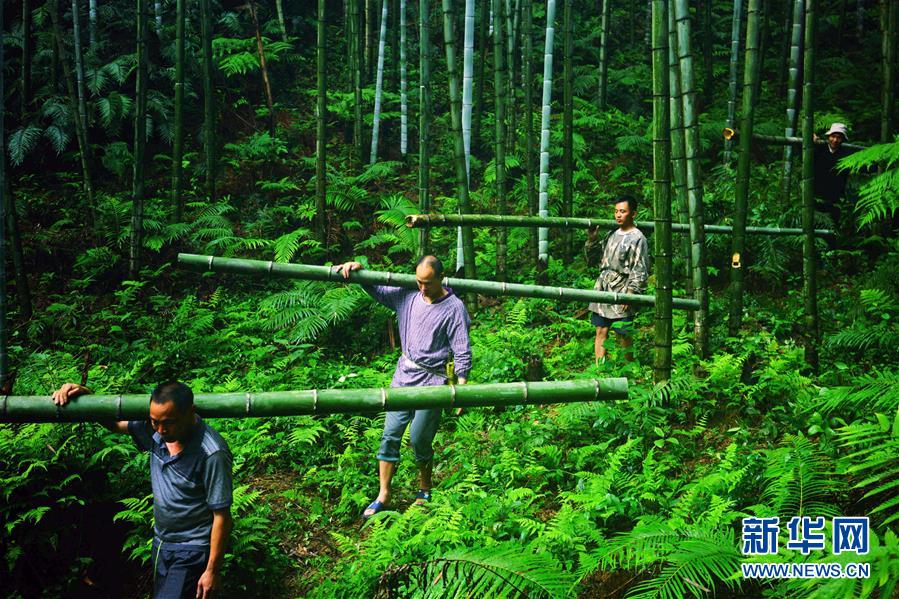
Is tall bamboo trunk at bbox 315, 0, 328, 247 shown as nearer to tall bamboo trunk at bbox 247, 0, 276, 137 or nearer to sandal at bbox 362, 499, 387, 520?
tall bamboo trunk at bbox 247, 0, 276, 137

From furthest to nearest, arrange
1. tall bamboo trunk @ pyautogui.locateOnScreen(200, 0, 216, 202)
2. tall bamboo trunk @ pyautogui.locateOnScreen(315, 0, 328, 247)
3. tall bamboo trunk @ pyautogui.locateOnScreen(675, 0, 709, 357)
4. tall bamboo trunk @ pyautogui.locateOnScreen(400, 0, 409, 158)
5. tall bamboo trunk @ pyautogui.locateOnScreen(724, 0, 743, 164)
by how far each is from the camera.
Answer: tall bamboo trunk @ pyautogui.locateOnScreen(400, 0, 409, 158), tall bamboo trunk @ pyautogui.locateOnScreen(200, 0, 216, 202), tall bamboo trunk @ pyautogui.locateOnScreen(724, 0, 743, 164), tall bamboo trunk @ pyautogui.locateOnScreen(315, 0, 328, 247), tall bamboo trunk @ pyautogui.locateOnScreen(675, 0, 709, 357)

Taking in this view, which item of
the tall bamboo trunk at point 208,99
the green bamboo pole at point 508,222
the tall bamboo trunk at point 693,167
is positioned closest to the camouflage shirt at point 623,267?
the green bamboo pole at point 508,222

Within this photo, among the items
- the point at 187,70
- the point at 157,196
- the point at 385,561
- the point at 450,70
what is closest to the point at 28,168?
the point at 157,196

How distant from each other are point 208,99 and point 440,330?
695 centimetres

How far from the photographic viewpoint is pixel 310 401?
9.53 feet

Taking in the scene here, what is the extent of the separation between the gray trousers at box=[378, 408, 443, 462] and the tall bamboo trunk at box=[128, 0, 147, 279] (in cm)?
547

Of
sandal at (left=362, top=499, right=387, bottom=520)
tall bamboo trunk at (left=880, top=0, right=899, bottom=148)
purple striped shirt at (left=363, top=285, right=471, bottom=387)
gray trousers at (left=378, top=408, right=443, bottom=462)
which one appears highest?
tall bamboo trunk at (left=880, top=0, right=899, bottom=148)

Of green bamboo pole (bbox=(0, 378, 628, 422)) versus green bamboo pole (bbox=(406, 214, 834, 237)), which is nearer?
green bamboo pole (bbox=(0, 378, 628, 422))

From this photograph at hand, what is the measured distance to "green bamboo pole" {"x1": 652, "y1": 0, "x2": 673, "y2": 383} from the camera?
3.82 meters

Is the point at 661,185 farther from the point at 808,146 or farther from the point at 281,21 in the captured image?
the point at 281,21

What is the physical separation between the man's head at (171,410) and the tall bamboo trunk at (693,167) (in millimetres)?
3777

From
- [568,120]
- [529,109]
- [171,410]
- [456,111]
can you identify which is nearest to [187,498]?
[171,410]

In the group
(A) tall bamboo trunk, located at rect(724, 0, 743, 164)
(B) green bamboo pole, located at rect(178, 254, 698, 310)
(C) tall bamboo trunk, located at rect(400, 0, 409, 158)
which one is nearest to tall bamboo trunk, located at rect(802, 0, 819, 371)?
(B) green bamboo pole, located at rect(178, 254, 698, 310)

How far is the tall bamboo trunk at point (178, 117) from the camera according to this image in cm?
791
